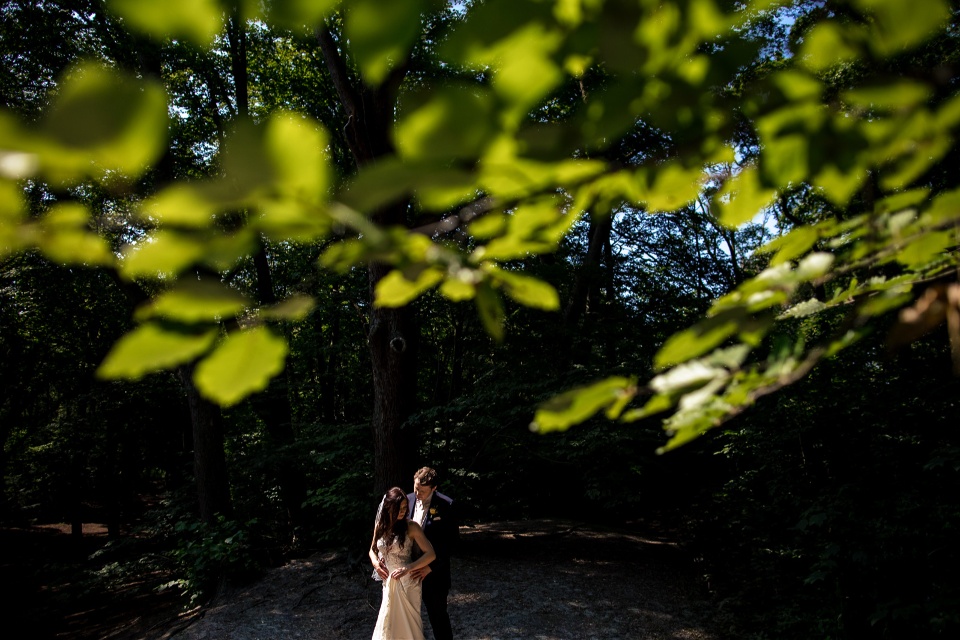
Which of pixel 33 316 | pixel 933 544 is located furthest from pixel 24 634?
pixel 933 544

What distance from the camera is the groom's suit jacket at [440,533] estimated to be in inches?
196

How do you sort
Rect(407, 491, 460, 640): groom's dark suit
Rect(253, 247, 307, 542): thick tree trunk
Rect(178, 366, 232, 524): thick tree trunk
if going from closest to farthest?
Rect(407, 491, 460, 640): groom's dark suit < Rect(178, 366, 232, 524): thick tree trunk < Rect(253, 247, 307, 542): thick tree trunk

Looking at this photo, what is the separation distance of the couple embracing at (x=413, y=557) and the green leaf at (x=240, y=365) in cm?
450

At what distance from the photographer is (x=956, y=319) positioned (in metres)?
0.76

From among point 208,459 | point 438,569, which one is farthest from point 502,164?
point 208,459

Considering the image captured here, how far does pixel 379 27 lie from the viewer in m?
0.47

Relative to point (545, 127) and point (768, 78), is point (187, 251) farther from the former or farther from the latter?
point (768, 78)

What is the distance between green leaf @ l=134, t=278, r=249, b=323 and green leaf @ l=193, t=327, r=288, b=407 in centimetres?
→ 3

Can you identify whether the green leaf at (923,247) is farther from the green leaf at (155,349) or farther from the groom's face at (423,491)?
the groom's face at (423,491)

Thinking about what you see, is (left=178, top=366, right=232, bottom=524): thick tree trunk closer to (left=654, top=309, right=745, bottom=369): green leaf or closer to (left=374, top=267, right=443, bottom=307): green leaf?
(left=374, top=267, right=443, bottom=307): green leaf

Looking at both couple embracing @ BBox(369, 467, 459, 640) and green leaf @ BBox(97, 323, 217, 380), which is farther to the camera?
couple embracing @ BBox(369, 467, 459, 640)

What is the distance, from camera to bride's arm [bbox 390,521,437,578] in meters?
4.66

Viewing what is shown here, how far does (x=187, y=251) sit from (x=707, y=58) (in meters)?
0.61

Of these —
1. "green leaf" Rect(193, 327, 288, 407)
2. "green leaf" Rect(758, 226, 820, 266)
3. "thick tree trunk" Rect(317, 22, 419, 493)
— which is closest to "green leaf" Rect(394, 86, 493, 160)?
"green leaf" Rect(193, 327, 288, 407)
